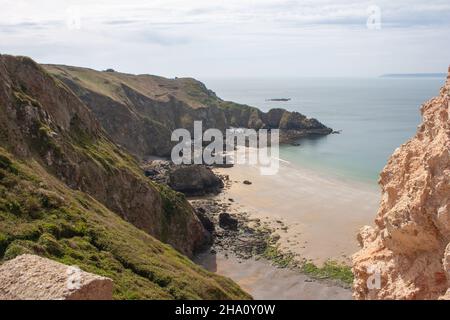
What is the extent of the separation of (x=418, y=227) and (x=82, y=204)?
31571mm

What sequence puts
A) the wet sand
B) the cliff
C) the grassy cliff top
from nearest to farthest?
the cliff < the wet sand < the grassy cliff top

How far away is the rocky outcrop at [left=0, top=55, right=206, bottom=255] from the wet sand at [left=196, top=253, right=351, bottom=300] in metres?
4.10

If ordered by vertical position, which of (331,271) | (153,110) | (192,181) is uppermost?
(153,110)

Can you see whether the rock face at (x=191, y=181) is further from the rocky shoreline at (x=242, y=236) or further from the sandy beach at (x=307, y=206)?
the sandy beach at (x=307, y=206)

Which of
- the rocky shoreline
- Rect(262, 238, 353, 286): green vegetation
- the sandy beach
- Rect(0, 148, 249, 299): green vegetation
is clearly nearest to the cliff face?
the sandy beach

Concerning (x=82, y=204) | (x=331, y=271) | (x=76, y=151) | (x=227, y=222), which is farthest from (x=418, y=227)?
(x=227, y=222)

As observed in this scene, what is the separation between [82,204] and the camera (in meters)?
40.1

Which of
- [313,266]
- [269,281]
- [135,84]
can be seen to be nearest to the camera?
[269,281]

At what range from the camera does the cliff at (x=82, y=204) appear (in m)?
31.4

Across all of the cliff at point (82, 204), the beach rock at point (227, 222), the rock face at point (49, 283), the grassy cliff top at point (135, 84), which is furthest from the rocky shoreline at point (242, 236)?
the grassy cliff top at point (135, 84)

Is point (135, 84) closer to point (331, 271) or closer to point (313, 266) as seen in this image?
point (313, 266)

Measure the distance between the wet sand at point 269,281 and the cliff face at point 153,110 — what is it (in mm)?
57943

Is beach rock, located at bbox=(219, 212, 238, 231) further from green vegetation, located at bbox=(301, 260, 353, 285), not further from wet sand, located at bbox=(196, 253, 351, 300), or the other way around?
green vegetation, located at bbox=(301, 260, 353, 285)

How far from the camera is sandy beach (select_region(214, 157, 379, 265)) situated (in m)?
59.7
